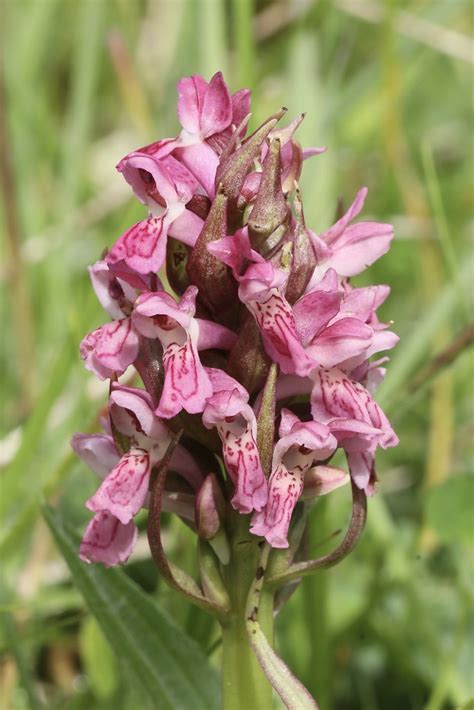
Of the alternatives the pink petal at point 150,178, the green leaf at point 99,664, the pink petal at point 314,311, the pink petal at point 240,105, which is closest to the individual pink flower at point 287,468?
the pink petal at point 314,311

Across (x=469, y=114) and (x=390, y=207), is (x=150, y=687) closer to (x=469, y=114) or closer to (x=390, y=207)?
(x=390, y=207)

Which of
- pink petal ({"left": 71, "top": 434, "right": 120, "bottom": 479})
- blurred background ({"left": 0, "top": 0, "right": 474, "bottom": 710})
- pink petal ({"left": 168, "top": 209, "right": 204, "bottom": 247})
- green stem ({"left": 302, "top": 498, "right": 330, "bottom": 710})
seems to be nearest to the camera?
pink petal ({"left": 168, "top": 209, "right": 204, "bottom": 247})

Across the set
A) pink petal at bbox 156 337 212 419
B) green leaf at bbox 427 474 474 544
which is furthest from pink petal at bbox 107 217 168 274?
green leaf at bbox 427 474 474 544

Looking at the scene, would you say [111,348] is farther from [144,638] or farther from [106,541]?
[144,638]

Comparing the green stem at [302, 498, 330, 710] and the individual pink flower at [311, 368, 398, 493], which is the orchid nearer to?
the individual pink flower at [311, 368, 398, 493]

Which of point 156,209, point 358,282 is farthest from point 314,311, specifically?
point 358,282

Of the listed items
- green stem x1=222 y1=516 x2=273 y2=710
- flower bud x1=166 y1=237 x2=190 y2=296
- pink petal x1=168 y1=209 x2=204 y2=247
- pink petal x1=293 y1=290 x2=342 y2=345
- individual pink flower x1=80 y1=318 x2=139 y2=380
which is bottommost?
green stem x1=222 y1=516 x2=273 y2=710

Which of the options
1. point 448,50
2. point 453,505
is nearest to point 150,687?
point 453,505
